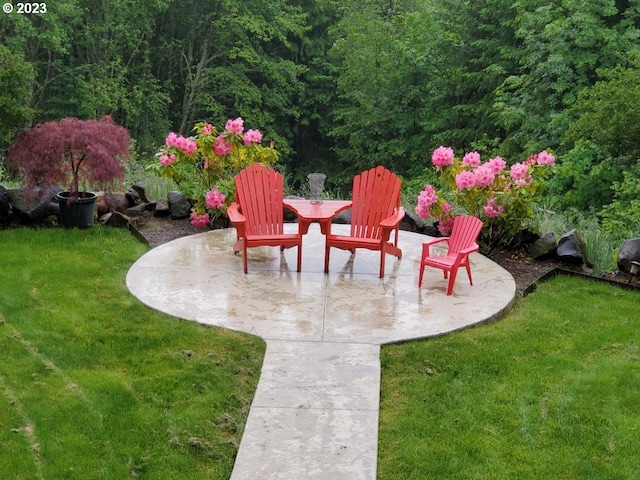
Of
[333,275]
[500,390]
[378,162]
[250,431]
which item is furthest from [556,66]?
[250,431]

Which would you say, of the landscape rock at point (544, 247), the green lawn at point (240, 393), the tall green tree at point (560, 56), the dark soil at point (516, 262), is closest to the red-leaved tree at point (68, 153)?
the dark soil at point (516, 262)

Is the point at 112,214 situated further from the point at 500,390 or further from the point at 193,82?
the point at 193,82

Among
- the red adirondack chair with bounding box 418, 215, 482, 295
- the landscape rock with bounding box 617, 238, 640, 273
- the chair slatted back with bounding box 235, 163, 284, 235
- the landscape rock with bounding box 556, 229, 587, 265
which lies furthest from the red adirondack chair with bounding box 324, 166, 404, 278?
the landscape rock with bounding box 617, 238, 640, 273

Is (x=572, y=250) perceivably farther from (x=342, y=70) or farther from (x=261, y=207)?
(x=342, y=70)

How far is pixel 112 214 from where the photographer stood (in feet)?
23.3

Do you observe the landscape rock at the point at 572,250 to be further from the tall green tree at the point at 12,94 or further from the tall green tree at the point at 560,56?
the tall green tree at the point at 12,94

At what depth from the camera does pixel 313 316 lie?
15.0 ft

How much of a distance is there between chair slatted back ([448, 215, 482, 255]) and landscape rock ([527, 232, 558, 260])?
115 cm

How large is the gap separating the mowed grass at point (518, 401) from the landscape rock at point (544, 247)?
57.0 inches

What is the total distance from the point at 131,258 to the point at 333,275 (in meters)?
1.75

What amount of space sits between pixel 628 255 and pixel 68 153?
492cm

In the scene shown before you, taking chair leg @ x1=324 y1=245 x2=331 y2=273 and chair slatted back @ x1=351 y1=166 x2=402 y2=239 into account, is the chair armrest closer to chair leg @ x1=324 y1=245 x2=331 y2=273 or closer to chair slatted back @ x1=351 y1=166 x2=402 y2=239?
chair slatted back @ x1=351 y1=166 x2=402 y2=239

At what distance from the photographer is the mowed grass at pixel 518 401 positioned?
302cm

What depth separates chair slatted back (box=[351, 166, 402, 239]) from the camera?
5.73 meters
